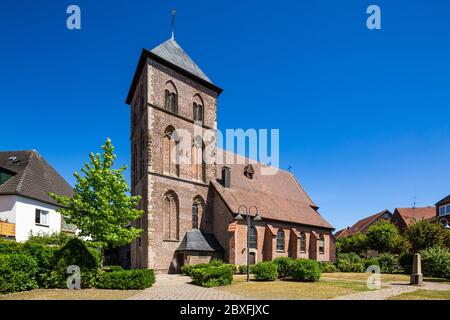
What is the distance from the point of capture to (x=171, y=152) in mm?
34906

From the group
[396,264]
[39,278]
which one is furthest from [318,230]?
[39,278]

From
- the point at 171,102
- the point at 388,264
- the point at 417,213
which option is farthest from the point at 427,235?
the point at 417,213

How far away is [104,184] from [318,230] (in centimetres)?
3148

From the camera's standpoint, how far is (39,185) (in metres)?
34.3

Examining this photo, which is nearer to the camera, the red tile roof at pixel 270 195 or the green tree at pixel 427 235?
the green tree at pixel 427 235

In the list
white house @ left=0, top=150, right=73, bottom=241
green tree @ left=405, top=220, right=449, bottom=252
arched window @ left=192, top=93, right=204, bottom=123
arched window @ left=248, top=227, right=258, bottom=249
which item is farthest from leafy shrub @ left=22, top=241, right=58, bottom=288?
green tree @ left=405, top=220, right=449, bottom=252

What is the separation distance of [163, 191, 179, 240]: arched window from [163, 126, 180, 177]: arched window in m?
2.34

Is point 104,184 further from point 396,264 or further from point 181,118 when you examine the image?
point 396,264

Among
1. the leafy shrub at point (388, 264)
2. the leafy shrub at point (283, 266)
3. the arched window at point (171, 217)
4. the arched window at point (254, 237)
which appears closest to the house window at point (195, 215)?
the arched window at point (171, 217)

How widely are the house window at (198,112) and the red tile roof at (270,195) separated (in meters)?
5.64

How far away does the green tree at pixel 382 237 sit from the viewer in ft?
164

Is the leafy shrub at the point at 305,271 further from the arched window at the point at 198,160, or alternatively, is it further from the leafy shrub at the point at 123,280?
the arched window at the point at 198,160

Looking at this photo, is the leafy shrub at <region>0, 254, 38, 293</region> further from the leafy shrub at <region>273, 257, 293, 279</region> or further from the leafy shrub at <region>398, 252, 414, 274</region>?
the leafy shrub at <region>398, 252, 414, 274</region>
